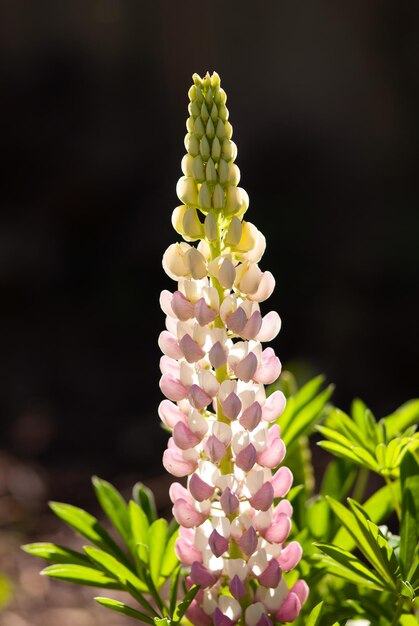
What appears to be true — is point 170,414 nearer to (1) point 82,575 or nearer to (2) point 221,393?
(2) point 221,393

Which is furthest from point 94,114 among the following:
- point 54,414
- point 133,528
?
point 133,528

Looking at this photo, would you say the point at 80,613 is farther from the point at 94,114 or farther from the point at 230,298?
the point at 94,114

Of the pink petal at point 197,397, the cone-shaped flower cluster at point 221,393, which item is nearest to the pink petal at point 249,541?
the cone-shaped flower cluster at point 221,393

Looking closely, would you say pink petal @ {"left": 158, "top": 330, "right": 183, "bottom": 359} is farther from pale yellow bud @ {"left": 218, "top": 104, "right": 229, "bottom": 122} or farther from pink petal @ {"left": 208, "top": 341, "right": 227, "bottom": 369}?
pale yellow bud @ {"left": 218, "top": 104, "right": 229, "bottom": 122}

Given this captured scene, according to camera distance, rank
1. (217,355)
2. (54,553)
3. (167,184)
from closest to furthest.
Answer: (217,355), (54,553), (167,184)

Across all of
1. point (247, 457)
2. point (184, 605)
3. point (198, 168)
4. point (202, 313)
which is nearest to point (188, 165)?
point (198, 168)

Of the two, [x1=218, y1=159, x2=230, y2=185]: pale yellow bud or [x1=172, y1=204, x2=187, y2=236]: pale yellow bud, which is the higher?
[x1=218, y1=159, x2=230, y2=185]: pale yellow bud

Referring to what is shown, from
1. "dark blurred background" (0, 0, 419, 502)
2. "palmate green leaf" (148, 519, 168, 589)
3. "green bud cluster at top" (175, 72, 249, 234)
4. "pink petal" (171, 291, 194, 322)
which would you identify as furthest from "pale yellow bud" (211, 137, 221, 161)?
"dark blurred background" (0, 0, 419, 502)
